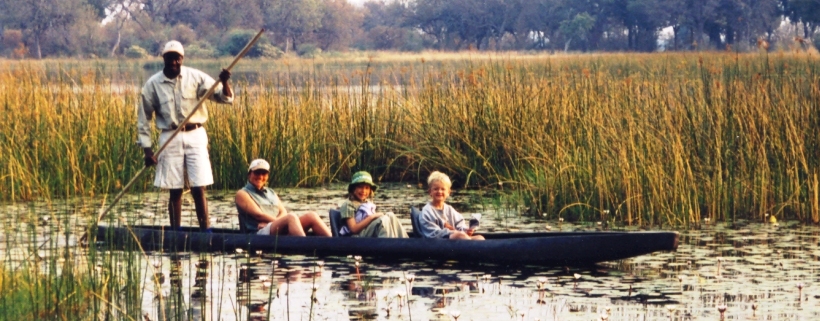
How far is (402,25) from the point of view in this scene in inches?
4008

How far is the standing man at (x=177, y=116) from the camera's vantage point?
1009 centimetres

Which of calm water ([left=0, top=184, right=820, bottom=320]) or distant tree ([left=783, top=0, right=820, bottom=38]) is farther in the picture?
distant tree ([left=783, top=0, right=820, bottom=38])

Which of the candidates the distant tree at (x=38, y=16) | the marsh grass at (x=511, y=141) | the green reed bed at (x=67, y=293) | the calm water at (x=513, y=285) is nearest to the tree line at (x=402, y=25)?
the distant tree at (x=38, y=16)

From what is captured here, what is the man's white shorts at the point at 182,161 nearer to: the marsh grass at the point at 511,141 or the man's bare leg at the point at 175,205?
the man's bare leg at the point at 175,205

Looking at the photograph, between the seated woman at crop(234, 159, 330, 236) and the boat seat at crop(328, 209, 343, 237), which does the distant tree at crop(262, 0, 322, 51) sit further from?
the boat seat at crop(328, 209, 343, 237)

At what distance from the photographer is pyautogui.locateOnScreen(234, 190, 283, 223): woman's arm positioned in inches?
393

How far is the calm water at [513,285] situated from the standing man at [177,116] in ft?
2.26

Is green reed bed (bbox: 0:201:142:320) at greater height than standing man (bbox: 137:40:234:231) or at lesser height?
lesser

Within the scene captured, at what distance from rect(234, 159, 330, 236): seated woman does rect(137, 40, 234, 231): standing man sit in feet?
1.19

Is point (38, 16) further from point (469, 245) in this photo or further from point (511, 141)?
point (469, 245)

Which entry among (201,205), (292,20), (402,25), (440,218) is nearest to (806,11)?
(292,20)

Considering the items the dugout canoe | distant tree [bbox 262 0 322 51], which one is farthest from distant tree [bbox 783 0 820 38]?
the dugout canoe

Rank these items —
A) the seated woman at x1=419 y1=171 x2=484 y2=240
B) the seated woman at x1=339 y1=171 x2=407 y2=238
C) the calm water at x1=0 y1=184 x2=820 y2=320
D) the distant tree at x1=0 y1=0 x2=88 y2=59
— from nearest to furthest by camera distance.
Result: the calm water at x1=0 y1=184 x2=820 y2=320, the seated woman at x1=419 y1=171 x2=484 y2=240, the seated woman at x1=339 y1=171 x2=407 y2=238, the distant tree at x1=0 y1=0 x2=88 y2=59

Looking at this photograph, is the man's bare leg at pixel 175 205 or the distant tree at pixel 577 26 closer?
the man's bare leg at pixel 175 205
